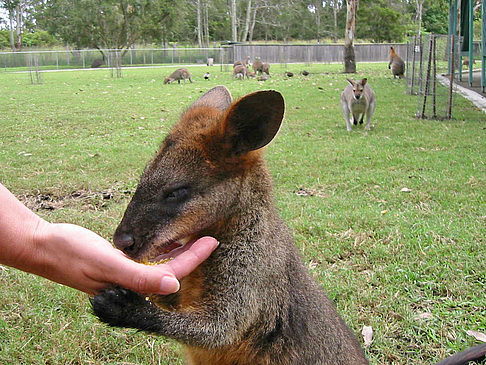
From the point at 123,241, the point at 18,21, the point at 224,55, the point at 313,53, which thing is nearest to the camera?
the point at 123,241

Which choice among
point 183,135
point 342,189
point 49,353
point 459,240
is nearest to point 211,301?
point 183,135

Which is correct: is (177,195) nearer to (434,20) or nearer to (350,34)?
(350,34)

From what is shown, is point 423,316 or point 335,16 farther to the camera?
point 335,16

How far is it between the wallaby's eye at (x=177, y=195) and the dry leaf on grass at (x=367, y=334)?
1191 mm

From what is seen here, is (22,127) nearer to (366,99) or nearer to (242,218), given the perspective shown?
(366,99)

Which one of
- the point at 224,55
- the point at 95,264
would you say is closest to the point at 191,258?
the point at 95,264

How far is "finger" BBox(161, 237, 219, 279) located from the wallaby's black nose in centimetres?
22

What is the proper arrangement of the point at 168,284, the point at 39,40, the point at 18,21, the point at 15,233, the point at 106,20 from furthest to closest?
1. the point at 39,40
2. the point at 18,21
3. the point at 106,20
4. the point at 15,233
5. the point at 168,284

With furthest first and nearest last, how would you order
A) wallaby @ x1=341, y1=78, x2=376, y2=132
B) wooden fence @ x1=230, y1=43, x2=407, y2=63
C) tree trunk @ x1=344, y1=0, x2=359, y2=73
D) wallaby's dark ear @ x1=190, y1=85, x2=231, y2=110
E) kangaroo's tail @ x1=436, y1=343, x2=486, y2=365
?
wooden fence @ x1=230, y1=43, x2=407, y2=63 < tree trunk @ x1=344, y1=0, x2=359, y2=73 < wallaby @ x1=341, y1=78, x2=376, y2=132 < wallaby's dark ear @ x1=190, y1=85, x2=231, y2=110 < kangaroo's tail @ x1=436, y1=343, x2=486, y2=365

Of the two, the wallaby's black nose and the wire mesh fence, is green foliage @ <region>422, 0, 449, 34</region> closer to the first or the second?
the wire mesh fence

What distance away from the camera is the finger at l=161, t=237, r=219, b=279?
155cm

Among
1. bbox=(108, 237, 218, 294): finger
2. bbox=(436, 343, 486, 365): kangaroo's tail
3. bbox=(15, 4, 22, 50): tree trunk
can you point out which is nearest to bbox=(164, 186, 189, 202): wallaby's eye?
bbox=(108, 237, 218, 294): finger

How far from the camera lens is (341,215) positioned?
3826 mm

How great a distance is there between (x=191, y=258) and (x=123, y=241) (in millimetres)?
277
